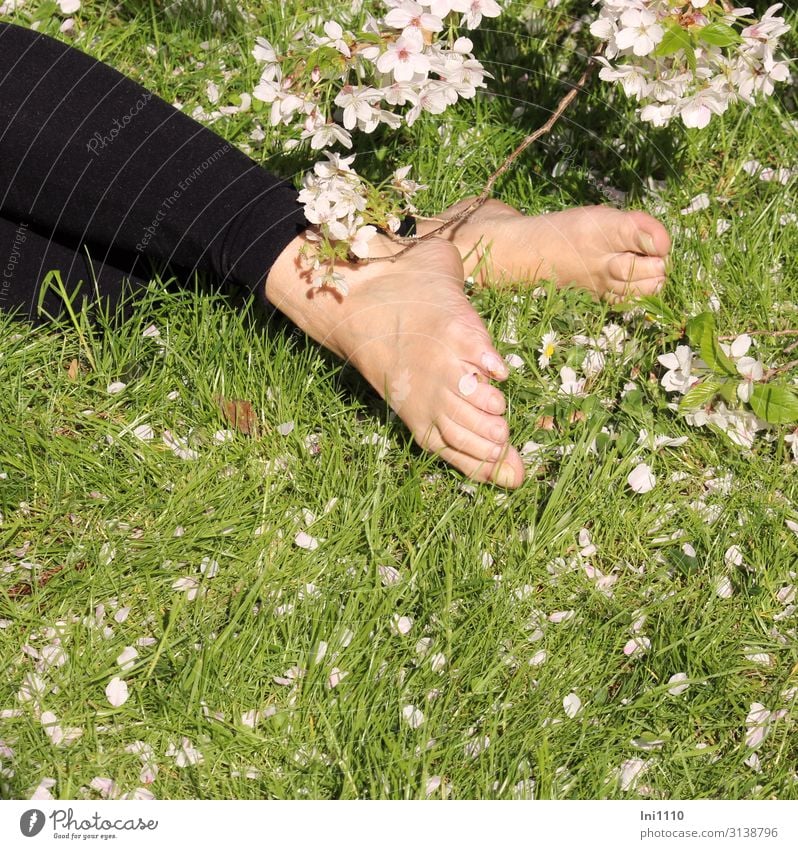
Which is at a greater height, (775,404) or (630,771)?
(775,404)

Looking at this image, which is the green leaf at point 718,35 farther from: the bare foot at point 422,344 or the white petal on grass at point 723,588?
the white petal on grass at point 723,588

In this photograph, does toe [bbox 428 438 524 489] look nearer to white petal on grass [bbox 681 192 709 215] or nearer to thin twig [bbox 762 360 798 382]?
thin twig [bbox 762 360 798 382]

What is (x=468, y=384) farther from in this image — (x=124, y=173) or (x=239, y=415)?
(x=124, y=173)

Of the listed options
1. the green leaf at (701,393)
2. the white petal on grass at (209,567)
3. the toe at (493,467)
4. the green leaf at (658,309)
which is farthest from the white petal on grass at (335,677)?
the green leaf at (658,309)

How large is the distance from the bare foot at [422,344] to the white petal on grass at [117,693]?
60cm

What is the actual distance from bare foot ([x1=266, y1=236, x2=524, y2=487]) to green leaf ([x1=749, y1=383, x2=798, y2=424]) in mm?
396

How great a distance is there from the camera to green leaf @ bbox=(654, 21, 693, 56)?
58.9 inches

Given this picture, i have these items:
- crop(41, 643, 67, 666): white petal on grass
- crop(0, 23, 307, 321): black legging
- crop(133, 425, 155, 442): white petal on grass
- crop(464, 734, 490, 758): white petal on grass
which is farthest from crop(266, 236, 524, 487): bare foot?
crop(41, 643, 67, 666): white petal on grass

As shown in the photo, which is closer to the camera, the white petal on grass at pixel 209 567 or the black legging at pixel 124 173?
the white petal on grass at pixel 209 567

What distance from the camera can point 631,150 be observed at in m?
2.04

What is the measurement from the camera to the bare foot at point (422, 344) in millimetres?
1587

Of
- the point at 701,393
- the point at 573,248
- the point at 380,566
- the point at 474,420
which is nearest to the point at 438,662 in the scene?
the point at 380,566

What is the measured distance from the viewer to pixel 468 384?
1585 mm

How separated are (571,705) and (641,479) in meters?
0.41
